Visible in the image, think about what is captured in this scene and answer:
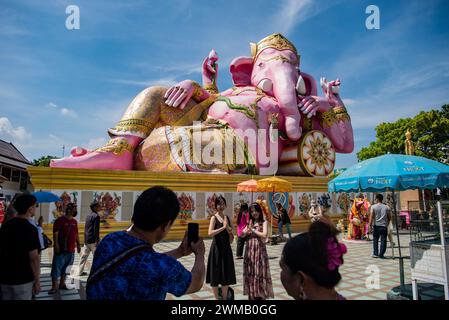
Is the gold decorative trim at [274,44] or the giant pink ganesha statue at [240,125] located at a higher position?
the gold decorative trim at [274,44]

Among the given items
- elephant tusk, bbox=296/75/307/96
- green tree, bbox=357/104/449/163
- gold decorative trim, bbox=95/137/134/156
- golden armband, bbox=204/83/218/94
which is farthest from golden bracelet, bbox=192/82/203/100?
green tree, bbox=357/104/449/163

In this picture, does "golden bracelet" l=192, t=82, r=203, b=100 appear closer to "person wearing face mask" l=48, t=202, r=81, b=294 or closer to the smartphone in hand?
"person wearing face mask" l=48, t=202, r=81, b=294

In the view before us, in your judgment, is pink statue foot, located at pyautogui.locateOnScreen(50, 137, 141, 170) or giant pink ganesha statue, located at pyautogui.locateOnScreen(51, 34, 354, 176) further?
giant pink ganesha statue, located at pyautogui.locateOnScreen(51, 34, 354, 176)

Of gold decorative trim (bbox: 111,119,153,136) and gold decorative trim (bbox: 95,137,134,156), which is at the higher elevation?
gold decorative trim (bbox: 111,119,153,136)

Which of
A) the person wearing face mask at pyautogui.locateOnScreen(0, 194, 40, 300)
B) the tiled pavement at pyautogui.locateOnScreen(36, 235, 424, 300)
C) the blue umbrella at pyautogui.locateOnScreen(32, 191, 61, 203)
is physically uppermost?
the blue umbrella at pyautogui.locateOnScreen(32, 191, 61, 203)

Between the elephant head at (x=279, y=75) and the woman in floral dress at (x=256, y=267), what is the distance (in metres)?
8.91

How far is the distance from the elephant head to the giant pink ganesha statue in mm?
40

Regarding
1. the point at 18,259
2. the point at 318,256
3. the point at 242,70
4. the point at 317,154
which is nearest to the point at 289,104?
the point at 317,154

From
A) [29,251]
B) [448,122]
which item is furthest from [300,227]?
[448,122]

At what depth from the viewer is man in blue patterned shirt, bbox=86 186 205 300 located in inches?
57.8

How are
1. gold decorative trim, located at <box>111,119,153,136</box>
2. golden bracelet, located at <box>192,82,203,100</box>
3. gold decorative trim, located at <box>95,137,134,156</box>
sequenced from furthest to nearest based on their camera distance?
golden bracelet, located at <box>192,82,203,100</box>
gold decorative trim, located at <box>111,119,153,136</box>
gold decorative trim, located at <box>95,137,134,156</box>

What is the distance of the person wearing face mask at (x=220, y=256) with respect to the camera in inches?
158

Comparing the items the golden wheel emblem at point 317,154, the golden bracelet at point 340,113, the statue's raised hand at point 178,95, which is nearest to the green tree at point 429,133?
the golden bracelet at point 340,113

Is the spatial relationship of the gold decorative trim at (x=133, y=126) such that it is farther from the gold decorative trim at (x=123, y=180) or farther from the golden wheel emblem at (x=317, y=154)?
the golden wheel emblem at (x=317, y=154)
